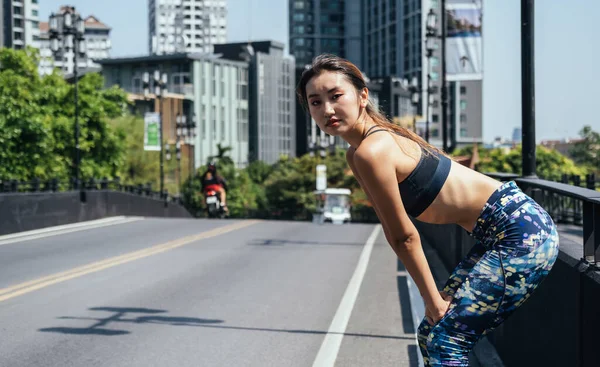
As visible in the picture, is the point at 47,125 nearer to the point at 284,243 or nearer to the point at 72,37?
the point at 72,37

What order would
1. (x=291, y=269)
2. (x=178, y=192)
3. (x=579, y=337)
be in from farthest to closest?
1. (x=178, y=192)
2. (x=291, y=269)
3. (x=579, y=337)

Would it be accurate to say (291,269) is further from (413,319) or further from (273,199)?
(273,199)

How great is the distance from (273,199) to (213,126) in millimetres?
41496

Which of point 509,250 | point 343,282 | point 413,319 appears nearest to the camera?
point 509,250

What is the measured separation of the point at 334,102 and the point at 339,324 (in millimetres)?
5717

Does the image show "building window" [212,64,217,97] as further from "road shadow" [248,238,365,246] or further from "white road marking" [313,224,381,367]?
"white road marking" [313,224,381,367]

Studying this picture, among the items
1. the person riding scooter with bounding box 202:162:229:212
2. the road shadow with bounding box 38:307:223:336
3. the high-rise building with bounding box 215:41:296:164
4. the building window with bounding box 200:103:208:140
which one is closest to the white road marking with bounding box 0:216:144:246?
the person riding scooter with bounding box 202:162:229:212

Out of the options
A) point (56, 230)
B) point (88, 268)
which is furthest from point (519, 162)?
point (88, 268)

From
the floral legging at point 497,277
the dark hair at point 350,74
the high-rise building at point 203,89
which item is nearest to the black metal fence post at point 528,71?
the dark hair at point 350,74

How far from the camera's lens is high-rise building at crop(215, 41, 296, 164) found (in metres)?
155

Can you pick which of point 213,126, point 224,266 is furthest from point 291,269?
point 213,126

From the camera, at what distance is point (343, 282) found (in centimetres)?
1280

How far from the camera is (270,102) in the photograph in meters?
156

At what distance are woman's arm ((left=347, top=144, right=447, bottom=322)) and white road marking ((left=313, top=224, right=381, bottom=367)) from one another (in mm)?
3751
